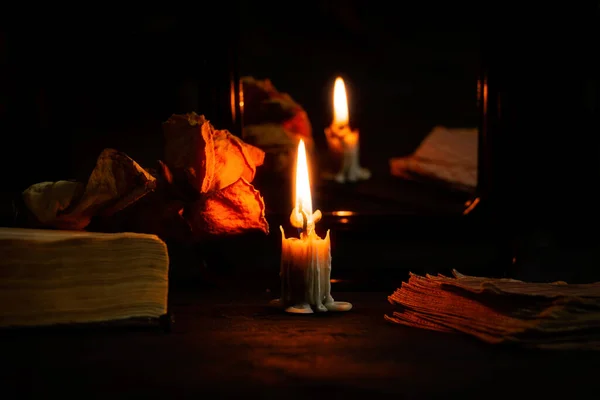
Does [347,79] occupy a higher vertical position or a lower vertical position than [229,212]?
higher

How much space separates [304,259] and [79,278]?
35 cm

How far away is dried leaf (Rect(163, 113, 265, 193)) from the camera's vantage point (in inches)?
50.6

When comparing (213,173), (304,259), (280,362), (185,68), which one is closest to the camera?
(280,362)

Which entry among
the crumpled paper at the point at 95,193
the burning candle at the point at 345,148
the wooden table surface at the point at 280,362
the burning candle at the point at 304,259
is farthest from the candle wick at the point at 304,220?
the burning candle at the point at 345,148

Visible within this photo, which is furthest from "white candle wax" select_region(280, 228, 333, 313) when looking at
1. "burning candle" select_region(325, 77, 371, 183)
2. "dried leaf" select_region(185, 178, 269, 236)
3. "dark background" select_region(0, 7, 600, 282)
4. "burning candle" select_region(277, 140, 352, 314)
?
"burning candle" select_region(325, 77, 371, 183)

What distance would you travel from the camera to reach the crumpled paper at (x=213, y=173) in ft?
4.23

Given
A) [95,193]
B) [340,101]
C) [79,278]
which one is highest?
[340,101]


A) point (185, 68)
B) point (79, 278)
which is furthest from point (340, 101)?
point (79, 278)

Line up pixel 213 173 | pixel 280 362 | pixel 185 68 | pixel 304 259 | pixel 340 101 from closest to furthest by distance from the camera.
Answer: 1. pixel 280 362
2. pixel 304 259
3. pixel 213 173
4. pixel 185 68
5. pixel 340 101

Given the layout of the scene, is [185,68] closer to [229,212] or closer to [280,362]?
[229,212]

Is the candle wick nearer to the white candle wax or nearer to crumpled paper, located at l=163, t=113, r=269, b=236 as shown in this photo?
the white candle wax

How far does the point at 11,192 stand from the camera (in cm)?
166

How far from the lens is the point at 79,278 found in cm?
110

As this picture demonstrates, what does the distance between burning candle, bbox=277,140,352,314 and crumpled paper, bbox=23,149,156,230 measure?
0.83ft
